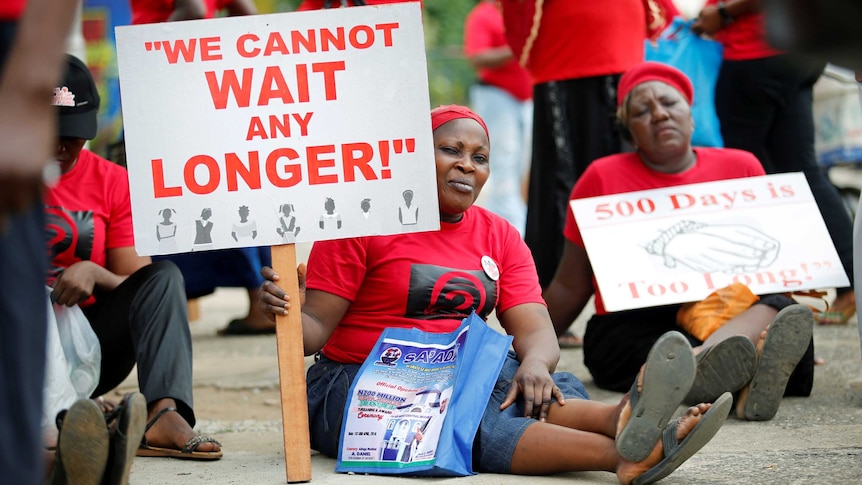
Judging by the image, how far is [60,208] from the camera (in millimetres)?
3572

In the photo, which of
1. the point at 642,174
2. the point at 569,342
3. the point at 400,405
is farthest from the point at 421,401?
the point at 569,342

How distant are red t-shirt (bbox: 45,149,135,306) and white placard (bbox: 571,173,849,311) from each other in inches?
67.5

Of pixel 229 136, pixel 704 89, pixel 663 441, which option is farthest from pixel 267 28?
pixel 704 89

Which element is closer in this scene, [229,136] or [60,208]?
[229,136]

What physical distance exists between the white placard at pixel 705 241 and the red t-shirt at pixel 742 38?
0.90 metres

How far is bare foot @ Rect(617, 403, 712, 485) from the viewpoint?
9.11 ft

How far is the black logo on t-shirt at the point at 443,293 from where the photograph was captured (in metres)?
3.31

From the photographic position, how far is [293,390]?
2998 millimetres

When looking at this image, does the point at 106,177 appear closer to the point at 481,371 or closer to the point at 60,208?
the point at 60,208

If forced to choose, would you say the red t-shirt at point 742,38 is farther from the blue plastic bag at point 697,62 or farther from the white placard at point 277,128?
the white placard at point 277,128

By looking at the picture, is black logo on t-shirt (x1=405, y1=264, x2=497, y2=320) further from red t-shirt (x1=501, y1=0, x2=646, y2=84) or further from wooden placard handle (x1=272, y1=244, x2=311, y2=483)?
red t-shirt (x1=501, y1=0, x2=646, y2=84)

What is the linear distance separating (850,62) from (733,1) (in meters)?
3.77

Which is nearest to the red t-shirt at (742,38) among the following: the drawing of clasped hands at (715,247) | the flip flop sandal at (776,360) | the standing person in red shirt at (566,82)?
the standing person in red shirt at (566,82)

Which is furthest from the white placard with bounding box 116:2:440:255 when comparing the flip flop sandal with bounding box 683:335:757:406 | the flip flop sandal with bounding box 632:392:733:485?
the flip flop sandal with bounding box 683:335:757:406
